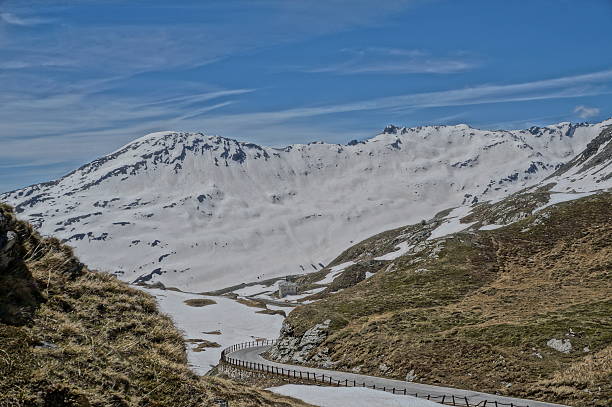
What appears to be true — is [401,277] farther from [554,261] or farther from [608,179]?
[608,179]

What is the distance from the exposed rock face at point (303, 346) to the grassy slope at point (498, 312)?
1.42 m

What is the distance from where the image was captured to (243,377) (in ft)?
193

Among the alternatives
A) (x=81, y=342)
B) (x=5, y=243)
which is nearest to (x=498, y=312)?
(x=81, y=342)

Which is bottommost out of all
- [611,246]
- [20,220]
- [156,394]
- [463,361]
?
[463,361]

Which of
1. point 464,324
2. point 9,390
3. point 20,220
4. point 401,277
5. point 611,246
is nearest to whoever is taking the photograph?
point 9,390

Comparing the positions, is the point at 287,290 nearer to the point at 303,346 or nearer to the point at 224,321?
the point at 224,321

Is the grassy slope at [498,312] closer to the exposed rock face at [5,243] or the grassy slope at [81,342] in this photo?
the grassy slope at [81,342]

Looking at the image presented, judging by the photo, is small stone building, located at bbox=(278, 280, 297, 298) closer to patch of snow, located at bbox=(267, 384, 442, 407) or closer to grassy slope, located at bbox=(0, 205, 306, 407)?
patch of snow, located at bbox=(267, 384, 442, 407)

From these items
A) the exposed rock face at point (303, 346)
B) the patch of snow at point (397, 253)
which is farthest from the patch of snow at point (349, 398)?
the patch of snow at point (397, 253)

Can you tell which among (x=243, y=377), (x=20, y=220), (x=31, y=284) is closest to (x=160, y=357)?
(x=31, y=284)

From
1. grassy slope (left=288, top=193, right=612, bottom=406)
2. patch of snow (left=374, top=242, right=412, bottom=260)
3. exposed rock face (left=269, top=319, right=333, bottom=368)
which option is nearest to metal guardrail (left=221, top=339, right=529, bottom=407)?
exposed rock face (left=269, top=319, right=333, bottom=368)

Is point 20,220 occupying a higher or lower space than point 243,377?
higher

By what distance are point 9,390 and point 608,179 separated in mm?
186748

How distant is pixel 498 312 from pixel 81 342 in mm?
53740
